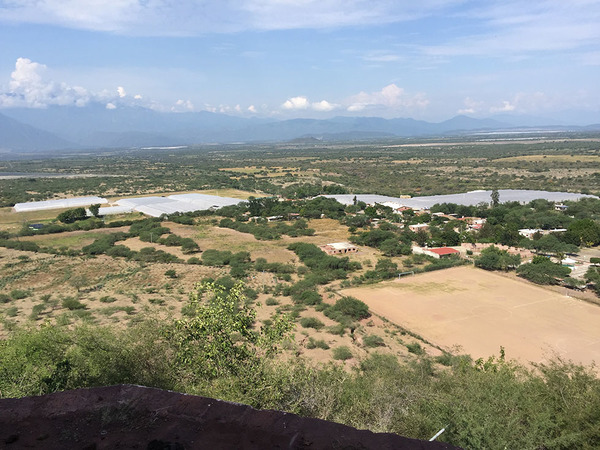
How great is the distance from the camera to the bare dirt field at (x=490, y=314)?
56.5 ft

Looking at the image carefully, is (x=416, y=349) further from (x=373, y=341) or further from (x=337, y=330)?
(x=337, y=330)

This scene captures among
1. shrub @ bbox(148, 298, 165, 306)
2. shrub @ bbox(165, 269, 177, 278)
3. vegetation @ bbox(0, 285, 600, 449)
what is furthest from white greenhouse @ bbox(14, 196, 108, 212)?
vegetation @ bbox(0, 285, 600, 449)

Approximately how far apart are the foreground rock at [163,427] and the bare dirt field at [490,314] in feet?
49.2

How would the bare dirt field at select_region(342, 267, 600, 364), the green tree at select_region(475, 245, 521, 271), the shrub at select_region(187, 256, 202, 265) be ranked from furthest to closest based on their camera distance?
the shrub at select_region(187, 256, 202, 265)
the green tree at select_region(475, 245, 521, 271)
the bare dirt field at select_region(342, 267, 600, 364)

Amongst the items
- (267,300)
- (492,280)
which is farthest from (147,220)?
(492,280)

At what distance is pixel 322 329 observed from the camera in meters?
18.7

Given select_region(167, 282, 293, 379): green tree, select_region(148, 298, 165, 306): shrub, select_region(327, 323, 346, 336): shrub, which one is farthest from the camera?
select_region(148, 298, 165, 306): shrub

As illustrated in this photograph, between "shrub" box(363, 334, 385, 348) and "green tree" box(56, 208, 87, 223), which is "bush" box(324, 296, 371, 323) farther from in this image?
"green tree" box(56, 208, 87, 223)

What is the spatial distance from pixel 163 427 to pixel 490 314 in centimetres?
2074

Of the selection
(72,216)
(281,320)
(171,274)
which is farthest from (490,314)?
(72,216)

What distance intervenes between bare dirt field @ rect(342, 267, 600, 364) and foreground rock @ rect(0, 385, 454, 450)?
14989mm

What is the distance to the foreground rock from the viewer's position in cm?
369

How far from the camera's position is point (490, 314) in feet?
68.4

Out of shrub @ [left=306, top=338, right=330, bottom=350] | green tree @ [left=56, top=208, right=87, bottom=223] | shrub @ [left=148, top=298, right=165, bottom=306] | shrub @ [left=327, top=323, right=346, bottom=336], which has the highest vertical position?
green tree @ [left=56, top=208, right=87, bottom=223]
